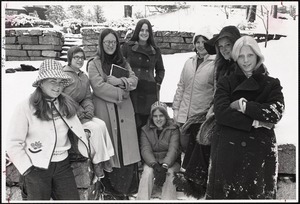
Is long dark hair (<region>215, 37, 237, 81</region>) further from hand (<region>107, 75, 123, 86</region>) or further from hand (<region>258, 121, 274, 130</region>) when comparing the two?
Result: hand (<region>107, 75, 123, 86</region>)

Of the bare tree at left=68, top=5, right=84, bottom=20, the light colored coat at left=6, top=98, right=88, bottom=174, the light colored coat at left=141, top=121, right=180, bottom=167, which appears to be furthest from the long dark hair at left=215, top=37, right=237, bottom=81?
the bare tree at left=68, top=5, right=84, bottom=20

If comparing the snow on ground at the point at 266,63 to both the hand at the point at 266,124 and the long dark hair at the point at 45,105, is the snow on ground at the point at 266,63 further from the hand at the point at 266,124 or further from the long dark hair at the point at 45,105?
the hand at the point at 266,124

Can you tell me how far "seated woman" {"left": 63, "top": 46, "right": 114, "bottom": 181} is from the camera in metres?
3.42

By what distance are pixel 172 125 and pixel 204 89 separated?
68cm

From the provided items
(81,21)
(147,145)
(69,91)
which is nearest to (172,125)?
(147,145)

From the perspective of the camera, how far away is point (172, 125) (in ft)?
13.1

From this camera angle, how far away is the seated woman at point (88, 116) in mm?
3419

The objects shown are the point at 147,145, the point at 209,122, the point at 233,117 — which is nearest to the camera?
the point at 233,117

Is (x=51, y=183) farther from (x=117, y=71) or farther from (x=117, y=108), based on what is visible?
(x=117, y=71)

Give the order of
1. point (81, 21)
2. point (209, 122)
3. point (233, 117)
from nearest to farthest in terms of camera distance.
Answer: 1. point (233, 117)
2. point (209, 122)
3. point (81, 21)

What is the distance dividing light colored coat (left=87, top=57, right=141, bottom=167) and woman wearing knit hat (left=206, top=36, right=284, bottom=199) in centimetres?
120

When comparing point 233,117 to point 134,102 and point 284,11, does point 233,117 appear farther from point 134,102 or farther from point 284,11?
point 284,11

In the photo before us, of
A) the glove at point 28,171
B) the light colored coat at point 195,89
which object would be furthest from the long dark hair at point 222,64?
the glove at point 28,171

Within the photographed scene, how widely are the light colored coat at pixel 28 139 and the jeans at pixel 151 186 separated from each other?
1282 millimetres
